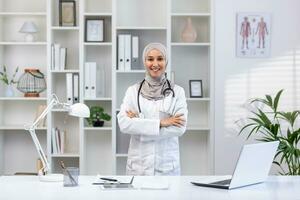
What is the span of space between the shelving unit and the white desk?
243 cm

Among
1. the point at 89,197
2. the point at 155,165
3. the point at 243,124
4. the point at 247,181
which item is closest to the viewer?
the point at 89,197

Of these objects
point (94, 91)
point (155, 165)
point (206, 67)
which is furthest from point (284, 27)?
point (155, 165)

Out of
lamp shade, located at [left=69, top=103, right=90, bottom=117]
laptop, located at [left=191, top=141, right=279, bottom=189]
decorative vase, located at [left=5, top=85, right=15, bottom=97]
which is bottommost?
laptop, located at [left=191, top=141, right=279, bottom=189]

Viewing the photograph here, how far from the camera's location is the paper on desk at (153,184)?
108 inches

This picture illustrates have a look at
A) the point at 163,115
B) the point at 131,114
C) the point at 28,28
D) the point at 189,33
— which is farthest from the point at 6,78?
the point at 163,115

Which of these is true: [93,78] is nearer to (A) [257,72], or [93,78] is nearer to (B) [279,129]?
(A) [257,72]

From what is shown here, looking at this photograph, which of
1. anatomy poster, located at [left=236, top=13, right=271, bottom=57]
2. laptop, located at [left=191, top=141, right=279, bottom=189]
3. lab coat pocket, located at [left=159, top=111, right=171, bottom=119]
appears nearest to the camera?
laptop, located at [left=191, top=141, right=279, bottom=189]

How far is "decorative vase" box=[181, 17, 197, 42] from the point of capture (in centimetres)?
527

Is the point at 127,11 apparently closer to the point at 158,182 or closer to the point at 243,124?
the point at 243,124

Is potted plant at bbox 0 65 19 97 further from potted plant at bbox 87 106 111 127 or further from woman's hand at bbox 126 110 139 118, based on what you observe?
woman's hand at bbox 126 110 139 118

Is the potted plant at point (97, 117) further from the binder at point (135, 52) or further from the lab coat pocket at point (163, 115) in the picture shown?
the lab coat pocket at point (163, 115)

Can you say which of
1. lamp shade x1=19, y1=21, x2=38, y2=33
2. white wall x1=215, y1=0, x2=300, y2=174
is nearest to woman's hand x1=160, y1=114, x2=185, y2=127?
white wall x1=215, y1=0, x2=300, y2=174

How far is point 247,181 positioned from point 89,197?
2.76 ft

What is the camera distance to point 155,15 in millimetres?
5441
